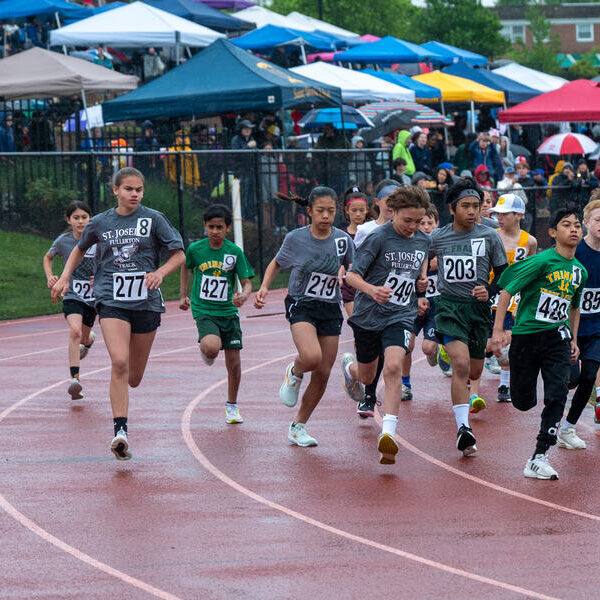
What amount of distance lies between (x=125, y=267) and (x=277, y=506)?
241 cm

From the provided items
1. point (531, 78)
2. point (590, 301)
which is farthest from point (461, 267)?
point (531, 78)

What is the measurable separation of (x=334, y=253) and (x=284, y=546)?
344cm

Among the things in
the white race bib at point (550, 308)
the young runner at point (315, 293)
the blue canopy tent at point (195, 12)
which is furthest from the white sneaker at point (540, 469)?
the blue canopy tent at point (195, 12)

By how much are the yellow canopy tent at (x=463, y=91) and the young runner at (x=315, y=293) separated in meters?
21.9

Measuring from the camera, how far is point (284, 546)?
23.9 feet

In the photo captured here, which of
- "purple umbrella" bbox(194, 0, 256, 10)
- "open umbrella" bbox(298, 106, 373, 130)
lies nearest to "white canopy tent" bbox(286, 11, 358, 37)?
"purple umbrella" bbox(194, 0, 256, 10)

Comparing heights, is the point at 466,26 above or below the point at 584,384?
above

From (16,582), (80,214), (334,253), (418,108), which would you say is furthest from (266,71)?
(16,582)

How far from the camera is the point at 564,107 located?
2719 centimetres

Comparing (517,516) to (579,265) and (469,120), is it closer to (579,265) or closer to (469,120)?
(579,265)

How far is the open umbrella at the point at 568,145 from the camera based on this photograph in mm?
31984

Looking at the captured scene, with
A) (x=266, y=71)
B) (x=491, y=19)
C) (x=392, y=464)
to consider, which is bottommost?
(x=392, y=464)

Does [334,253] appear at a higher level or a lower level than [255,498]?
higher

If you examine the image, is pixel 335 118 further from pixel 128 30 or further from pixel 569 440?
pixel 569 440
